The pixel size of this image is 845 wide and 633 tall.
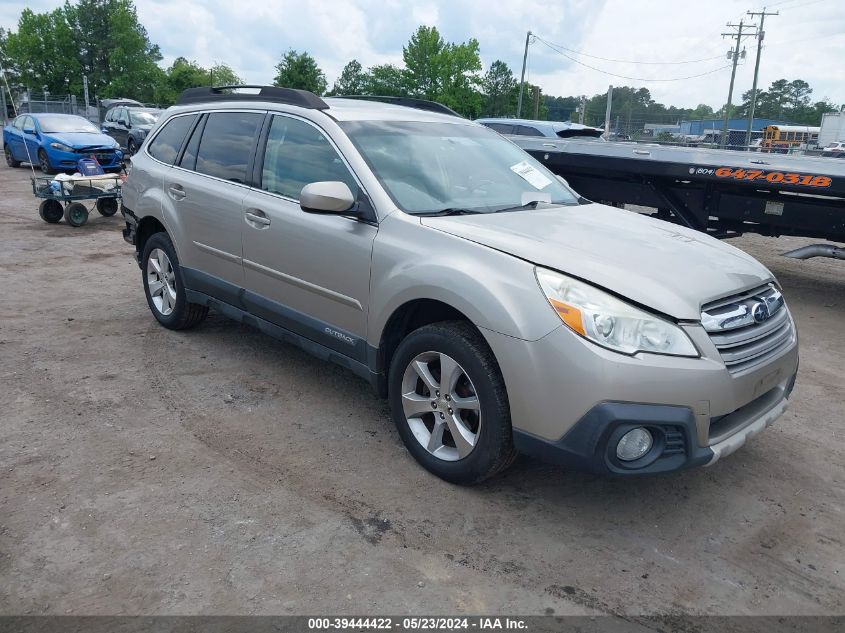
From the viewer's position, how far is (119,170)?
1767cm

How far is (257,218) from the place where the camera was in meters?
4.52

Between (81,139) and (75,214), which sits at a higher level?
(81,139)

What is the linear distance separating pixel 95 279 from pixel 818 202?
7742mm

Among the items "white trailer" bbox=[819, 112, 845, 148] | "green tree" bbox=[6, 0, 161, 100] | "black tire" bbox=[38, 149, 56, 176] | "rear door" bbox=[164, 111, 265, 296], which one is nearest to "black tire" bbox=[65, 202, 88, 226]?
"rear door" bbox=[164, 111, 265, 296]

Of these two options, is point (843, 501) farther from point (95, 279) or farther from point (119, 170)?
point (119, 170)

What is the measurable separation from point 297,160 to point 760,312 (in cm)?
273

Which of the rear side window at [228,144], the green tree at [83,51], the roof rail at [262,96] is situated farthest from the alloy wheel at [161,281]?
the green tree at [83,51]

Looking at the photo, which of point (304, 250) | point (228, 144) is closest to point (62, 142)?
point (228, 144)

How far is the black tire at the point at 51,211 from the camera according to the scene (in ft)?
37.5

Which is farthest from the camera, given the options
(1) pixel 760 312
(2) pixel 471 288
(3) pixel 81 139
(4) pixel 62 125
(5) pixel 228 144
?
(4) pixel 62 125

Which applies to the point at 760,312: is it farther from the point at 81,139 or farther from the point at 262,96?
the point at 81,139

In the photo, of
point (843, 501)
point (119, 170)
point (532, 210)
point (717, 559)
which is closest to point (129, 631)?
point (717, 559)

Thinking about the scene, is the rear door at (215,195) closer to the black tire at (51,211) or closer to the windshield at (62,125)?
the black tire at (51,211)

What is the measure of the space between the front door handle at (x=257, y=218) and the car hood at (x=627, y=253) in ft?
4.09
